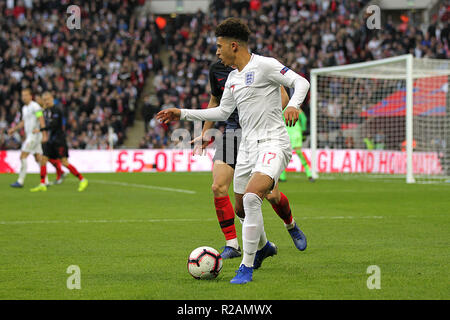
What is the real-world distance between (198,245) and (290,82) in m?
2.38

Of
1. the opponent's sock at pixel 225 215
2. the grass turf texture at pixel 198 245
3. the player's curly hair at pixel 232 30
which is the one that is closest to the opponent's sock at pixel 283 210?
the grass turf texture at pixel 198 245

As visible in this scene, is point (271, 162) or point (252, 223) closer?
point (252, 223)

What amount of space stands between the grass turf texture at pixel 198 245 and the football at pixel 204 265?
0.07 meters

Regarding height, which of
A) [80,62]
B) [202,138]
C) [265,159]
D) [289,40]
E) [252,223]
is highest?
[289,40]

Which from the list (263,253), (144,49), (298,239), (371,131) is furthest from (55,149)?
(144,49)

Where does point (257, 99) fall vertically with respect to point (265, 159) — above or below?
above

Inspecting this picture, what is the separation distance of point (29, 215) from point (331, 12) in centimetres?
2396

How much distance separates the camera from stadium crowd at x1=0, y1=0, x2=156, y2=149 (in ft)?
88.6

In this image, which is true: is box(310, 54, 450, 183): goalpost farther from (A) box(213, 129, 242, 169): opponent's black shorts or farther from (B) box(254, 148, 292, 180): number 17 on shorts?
(B) box(254, 148, 292, 180): number 17 on shorts

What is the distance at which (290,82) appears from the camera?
Result: 17.7ft

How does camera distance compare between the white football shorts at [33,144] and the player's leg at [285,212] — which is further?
the white football shorts at [33,144]

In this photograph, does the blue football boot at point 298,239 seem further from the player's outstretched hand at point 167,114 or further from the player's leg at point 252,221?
the player's outstretched hand at point 167,114

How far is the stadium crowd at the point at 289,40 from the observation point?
28.2m

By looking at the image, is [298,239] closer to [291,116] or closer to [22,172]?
[291,116]
